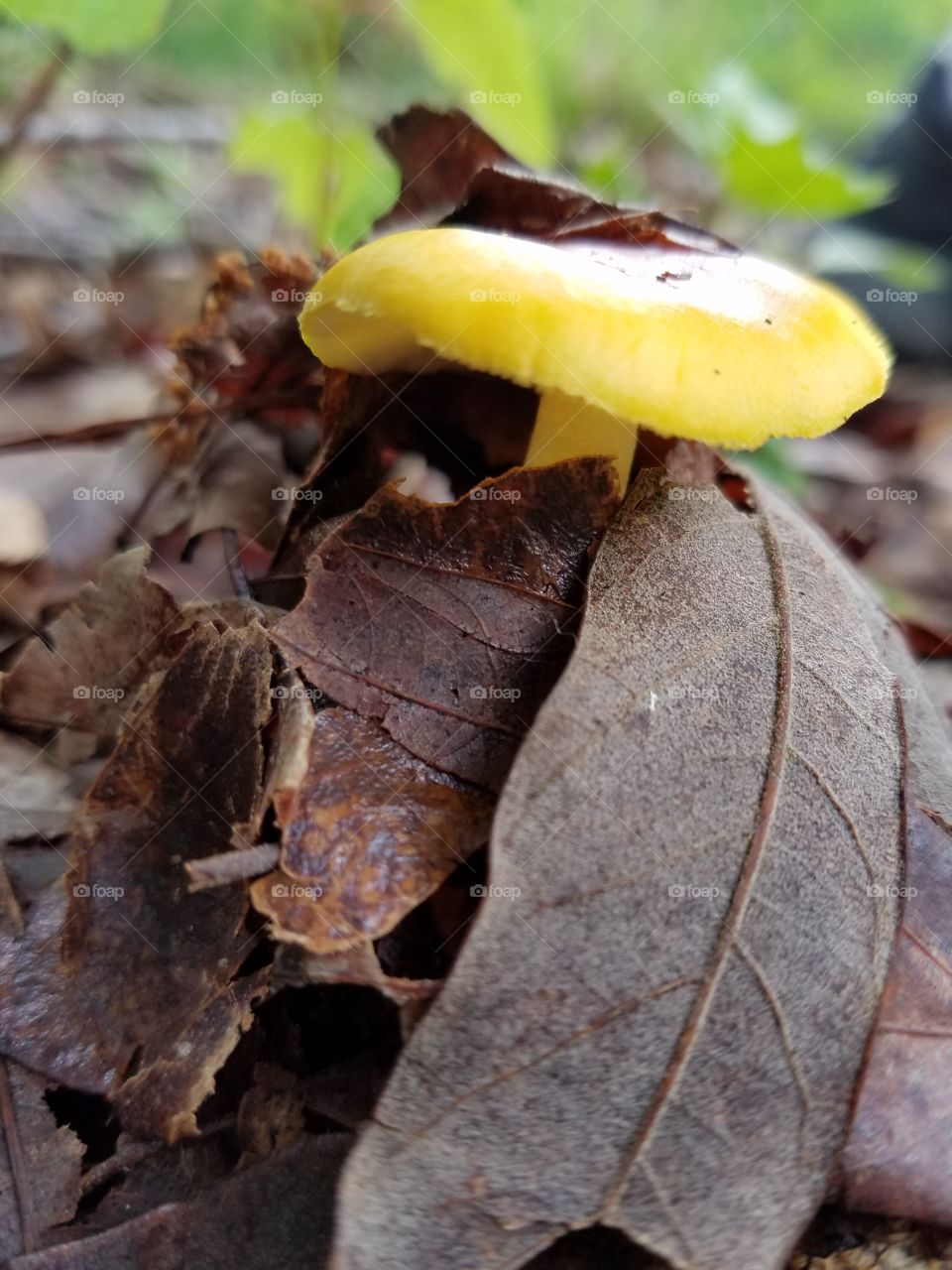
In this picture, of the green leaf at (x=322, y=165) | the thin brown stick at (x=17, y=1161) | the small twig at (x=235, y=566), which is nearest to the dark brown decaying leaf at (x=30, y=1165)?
the thin brown stick at (x=17, y=1161)

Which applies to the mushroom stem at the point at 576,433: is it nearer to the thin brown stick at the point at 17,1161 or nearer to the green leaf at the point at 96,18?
the thin brown stick at the point at 17,1161

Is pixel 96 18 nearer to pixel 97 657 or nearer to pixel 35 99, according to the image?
pixel 35 99

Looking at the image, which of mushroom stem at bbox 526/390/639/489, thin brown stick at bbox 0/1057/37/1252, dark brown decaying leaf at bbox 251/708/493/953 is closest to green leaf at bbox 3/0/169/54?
mushroom stem at bbox 526/390/639/489

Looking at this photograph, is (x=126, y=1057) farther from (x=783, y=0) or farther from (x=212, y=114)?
(x=783, y=0)

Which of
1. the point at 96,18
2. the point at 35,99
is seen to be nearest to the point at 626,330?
the point at 96,18

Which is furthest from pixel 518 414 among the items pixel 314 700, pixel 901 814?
pixel 901 814

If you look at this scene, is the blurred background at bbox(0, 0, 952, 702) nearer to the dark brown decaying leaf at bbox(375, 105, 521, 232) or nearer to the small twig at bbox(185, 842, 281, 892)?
the dark brown decaying leaf at bbox(375, 105, 521, 232)
